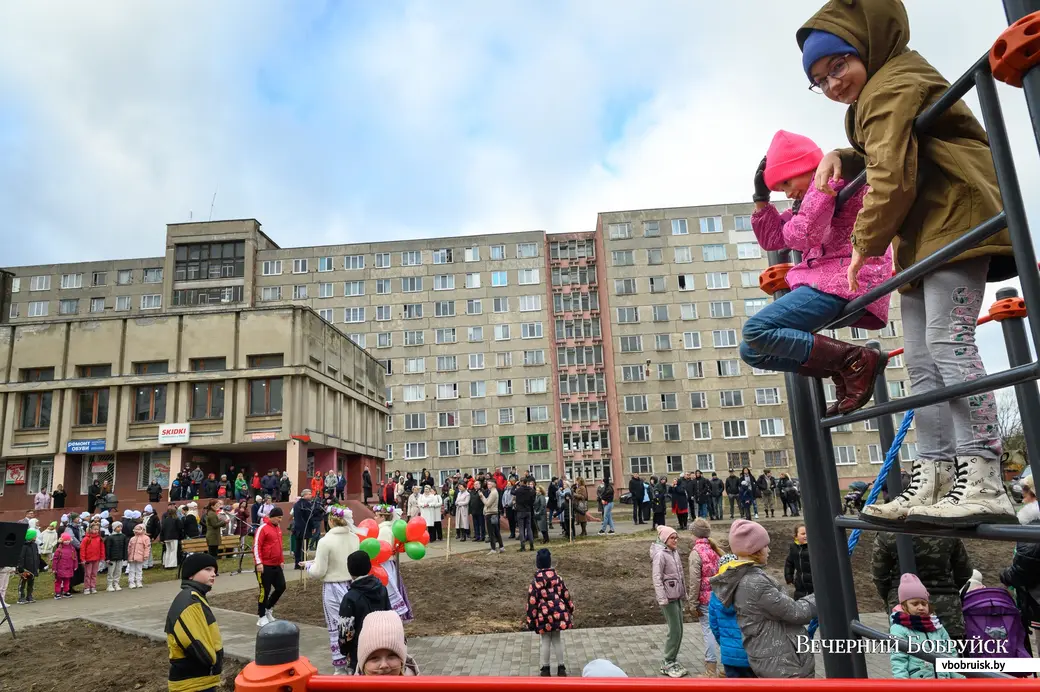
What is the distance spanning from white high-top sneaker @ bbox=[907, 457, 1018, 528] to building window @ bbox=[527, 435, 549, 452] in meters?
63.7

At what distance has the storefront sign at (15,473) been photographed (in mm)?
40625

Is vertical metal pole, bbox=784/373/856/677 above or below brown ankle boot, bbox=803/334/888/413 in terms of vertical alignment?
Result: below

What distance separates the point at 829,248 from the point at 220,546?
2443 centimetres

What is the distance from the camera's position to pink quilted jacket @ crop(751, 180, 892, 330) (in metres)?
3.03

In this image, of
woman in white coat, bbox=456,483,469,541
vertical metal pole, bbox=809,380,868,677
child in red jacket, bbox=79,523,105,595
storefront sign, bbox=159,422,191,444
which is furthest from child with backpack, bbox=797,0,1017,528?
storefront sign, bbox=159,422,191,444

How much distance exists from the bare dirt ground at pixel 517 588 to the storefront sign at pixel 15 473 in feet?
109

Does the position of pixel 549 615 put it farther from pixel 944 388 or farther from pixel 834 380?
pixel 944 388

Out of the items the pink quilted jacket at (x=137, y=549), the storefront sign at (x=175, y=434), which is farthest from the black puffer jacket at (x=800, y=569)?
the storefront sign at (x=175, y=434)

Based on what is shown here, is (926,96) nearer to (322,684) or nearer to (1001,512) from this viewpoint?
(1001,512)

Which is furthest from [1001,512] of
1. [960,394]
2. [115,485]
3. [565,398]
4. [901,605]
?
[565,398]

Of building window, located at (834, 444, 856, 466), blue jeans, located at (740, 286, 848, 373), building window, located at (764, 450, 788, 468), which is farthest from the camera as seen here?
building window, located at (764, 450, 788, 468)

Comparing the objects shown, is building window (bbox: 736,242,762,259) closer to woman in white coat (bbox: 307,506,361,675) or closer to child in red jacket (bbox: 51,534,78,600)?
child in red jacket (bbox: 51,534,78,600)

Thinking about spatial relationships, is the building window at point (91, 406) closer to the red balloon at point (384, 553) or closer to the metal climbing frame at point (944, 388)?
the red balloon at point (384, 553)

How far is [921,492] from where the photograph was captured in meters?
2.42
